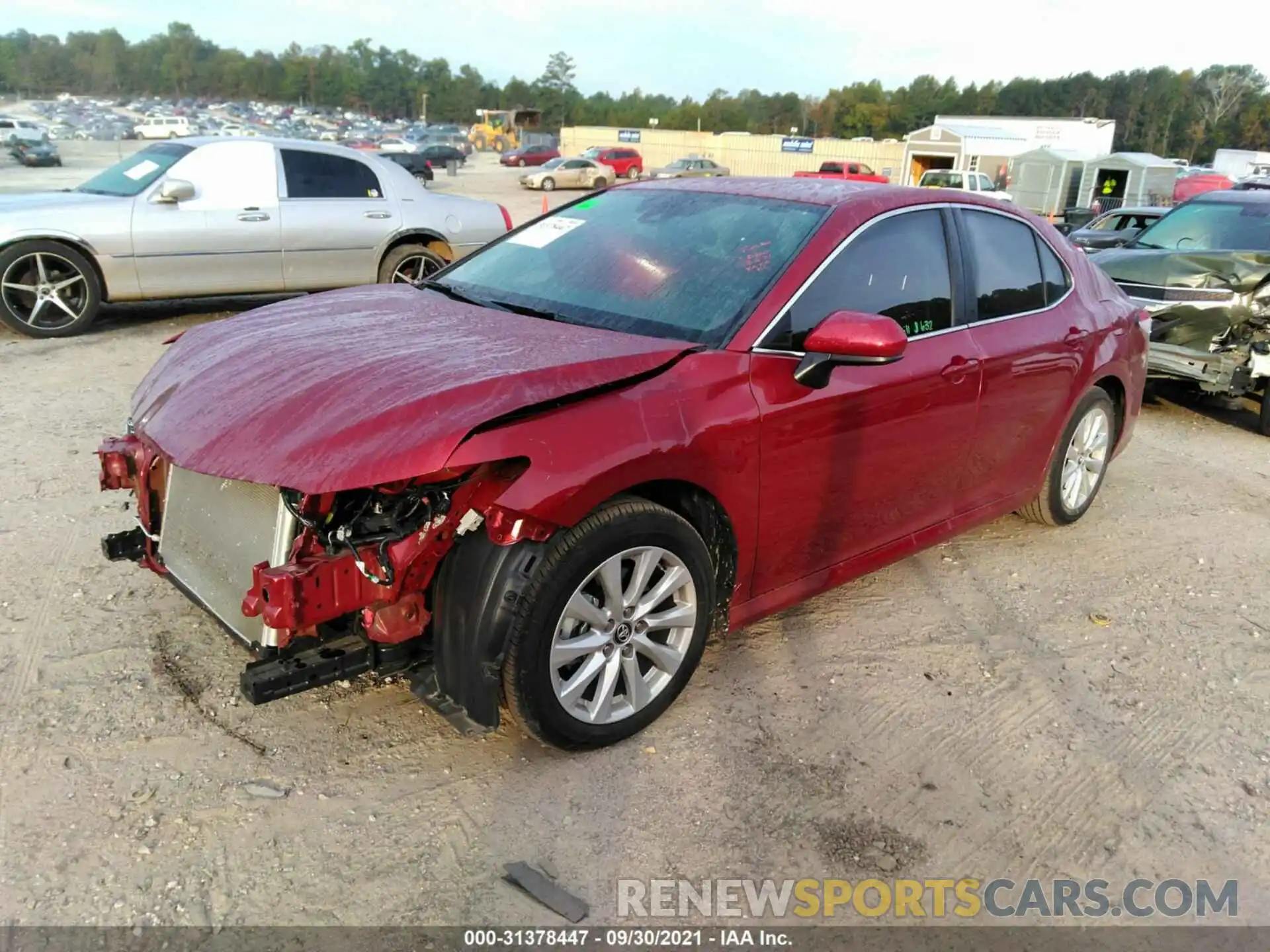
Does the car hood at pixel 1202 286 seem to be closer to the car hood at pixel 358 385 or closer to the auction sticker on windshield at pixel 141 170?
the car hood at pixel 358 385

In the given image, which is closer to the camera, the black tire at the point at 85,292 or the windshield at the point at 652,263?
the windshield at the point at 652,263

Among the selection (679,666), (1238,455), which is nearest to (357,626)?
(679,666)

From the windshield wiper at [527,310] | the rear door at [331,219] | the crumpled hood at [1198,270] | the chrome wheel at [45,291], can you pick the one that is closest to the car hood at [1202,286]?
the crumpled hood at [1198,270]

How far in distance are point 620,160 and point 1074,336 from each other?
44390mm

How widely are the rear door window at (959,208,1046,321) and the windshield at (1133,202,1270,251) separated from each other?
484 cm

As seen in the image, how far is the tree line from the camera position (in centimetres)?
11038

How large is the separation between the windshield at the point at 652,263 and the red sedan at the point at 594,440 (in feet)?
0.04

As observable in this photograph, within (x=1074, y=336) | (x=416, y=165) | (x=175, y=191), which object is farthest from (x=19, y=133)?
(x=1074, y=336)

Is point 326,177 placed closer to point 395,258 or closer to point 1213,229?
point 395,258

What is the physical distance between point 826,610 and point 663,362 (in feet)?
5.32

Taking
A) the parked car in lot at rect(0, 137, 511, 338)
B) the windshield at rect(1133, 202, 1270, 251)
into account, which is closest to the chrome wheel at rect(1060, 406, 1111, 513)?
the windshield at rect(1133, 202, 1270, 251)

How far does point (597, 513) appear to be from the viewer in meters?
2.75

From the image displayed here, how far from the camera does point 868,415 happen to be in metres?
3.46

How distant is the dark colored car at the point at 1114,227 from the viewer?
41.2 ft
